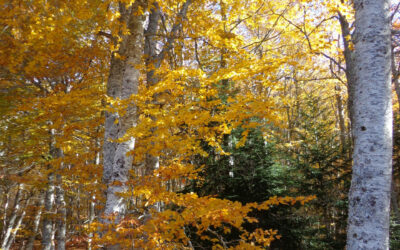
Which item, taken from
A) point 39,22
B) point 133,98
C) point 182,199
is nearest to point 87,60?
point 39,22

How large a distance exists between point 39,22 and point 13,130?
10.3 ft

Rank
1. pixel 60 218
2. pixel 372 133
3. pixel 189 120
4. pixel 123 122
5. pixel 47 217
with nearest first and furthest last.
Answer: pixel 372 133 < pixel 189 120 < pixel 123 122 < pixel 60 218 < pixel 47 217

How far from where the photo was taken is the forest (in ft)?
7.10

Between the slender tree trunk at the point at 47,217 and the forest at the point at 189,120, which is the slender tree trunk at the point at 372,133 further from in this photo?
the slender tree trunk at the point at 47,217

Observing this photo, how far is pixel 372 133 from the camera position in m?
2.08

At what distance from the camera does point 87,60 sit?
672cm

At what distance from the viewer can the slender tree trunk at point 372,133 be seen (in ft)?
6.46

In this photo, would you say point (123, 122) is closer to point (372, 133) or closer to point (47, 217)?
point (372, 133)

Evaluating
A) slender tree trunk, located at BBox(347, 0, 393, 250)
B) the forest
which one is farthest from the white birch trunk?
slender tree trunk, located at BBox(347, 0, 393, 250)

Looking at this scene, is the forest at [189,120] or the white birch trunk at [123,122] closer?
the forest at [189,120]

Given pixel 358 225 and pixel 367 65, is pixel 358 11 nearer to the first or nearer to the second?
pixel 367 65

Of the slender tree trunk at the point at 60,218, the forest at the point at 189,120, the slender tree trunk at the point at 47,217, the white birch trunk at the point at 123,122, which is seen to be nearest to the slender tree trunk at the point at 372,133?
the forest at the point at 189,120

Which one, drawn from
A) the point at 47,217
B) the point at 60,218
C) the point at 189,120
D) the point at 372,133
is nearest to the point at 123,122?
the point at 189,120

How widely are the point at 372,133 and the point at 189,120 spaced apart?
7.72ft
